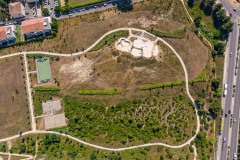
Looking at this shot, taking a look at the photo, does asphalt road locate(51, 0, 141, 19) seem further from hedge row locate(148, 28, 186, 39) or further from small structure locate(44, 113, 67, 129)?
small structure locate(44, 113, 67, 129)

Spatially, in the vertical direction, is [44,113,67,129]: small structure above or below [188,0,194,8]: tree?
below

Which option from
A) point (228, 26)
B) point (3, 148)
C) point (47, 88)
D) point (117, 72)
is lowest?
point (3, 148)

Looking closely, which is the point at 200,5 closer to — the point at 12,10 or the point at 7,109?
the point at 12,10

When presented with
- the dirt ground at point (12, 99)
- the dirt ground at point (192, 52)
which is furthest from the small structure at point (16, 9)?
the dirt ground at point (192, 52)

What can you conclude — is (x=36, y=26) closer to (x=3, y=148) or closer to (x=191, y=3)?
(x=3, y=148)

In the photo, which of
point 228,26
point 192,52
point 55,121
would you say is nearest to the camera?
point 55,121

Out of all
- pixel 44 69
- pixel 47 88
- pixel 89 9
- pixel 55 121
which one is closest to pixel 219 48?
pixel 89 9

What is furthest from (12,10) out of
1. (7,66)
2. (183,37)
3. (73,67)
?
(183,37)

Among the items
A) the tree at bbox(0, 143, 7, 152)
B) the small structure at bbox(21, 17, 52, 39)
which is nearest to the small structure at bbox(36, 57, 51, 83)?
the small structure at bbox(21, 17, 52, 39)
